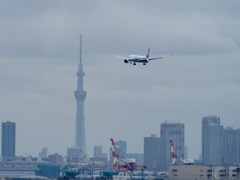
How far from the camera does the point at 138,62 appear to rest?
442 ft
